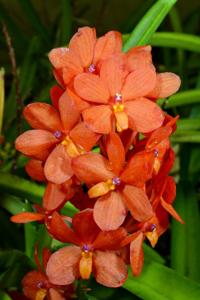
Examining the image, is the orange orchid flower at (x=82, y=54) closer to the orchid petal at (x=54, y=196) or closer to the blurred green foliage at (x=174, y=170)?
the orchid petal at (x=54, y=196)

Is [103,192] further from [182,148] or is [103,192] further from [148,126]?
[182,148]

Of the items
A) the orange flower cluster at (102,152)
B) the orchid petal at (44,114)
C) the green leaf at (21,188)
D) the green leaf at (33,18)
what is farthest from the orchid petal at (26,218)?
the green leaf at (33,18)

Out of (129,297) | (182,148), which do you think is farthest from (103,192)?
(182,148)

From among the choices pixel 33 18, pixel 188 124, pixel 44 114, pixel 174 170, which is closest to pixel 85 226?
pixel 44 114

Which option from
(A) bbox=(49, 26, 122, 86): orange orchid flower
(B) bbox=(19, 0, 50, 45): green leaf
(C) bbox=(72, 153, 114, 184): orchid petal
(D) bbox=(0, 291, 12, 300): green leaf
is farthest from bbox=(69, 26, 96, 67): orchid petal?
(B) bbox=(19, 0, 50, 45): green leaf

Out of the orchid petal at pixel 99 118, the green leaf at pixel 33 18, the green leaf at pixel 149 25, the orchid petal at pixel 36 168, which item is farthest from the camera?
the green leaf at pixel 33 18

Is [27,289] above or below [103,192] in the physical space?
below

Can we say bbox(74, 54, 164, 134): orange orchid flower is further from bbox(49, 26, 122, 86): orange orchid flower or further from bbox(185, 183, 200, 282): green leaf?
bbox(185, 183, 200, 282): green leaf

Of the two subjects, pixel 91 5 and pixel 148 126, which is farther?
pixel 91 5
